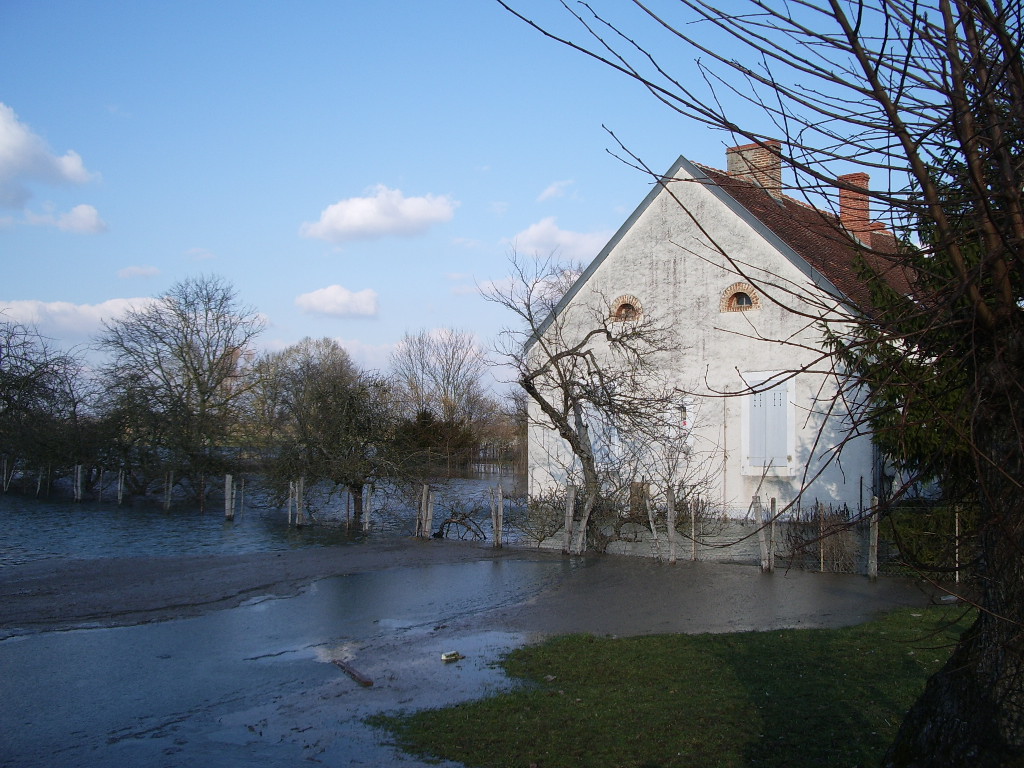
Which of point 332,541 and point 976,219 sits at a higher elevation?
point 976,219

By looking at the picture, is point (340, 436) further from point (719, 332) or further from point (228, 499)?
point (719, 332)

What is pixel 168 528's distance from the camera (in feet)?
77.6

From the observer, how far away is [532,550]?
18.1 metres

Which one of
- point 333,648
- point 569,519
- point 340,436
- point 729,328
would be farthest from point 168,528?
point 729,328

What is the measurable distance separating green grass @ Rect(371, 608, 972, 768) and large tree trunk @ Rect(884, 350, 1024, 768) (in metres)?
0.56

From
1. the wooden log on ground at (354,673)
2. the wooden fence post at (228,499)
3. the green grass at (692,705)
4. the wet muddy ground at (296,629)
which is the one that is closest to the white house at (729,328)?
the wet muddy ground at (296,629)

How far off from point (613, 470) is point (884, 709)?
12677 millimetres

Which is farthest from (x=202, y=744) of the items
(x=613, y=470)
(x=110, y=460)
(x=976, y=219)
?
(x=110, y=460)

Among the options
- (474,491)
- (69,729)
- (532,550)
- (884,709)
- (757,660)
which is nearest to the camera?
(884,709)

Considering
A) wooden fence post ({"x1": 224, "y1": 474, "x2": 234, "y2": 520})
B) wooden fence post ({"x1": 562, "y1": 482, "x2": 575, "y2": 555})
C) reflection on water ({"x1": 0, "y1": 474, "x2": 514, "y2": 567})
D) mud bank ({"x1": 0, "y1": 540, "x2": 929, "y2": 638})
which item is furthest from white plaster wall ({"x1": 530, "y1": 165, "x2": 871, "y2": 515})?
wooden fence post ({"x1": 224, "y1": 474, "x2": 234, "y2": 520})

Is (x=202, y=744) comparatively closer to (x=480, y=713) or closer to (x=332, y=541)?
(x=480, y=713)

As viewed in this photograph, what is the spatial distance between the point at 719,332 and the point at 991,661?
747 inches

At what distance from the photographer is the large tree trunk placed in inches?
139

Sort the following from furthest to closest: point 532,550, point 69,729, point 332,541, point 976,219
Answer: point 332,541, point 532,550, point 69,729, point 976,219
